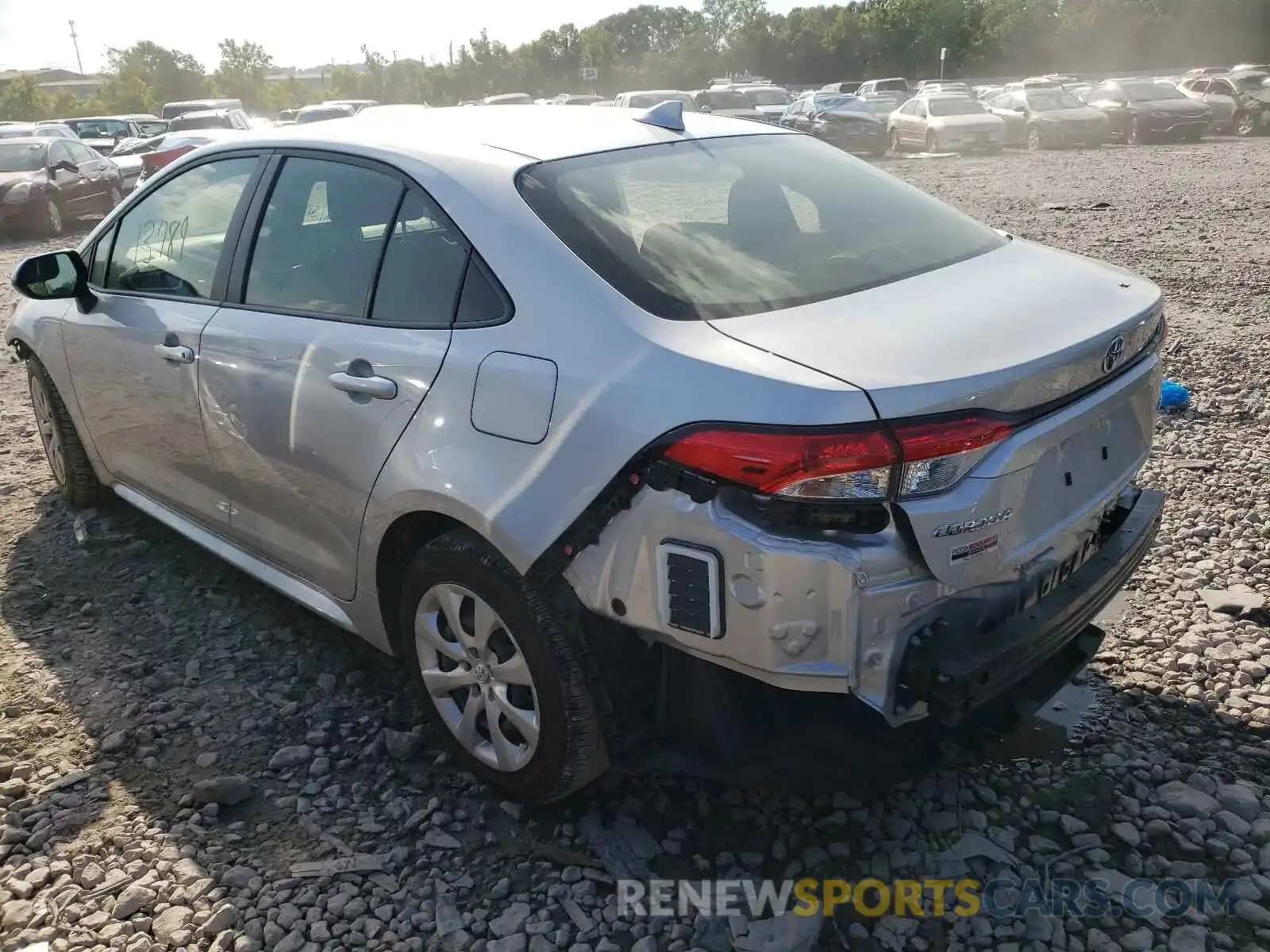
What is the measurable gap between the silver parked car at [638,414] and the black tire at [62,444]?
51.8 inches

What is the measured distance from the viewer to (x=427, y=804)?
2.93 m

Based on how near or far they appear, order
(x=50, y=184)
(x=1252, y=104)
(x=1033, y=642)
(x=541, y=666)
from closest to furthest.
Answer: (x=1033, y=642)
(x=541, y=666)
(x=50, y=184)
(x=1252, y=104)

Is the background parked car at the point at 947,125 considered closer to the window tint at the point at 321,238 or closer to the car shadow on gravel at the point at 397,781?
the car shadow on gravel at the point at 397,781

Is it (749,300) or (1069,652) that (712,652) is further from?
(1069,652)

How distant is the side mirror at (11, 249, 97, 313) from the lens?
416 centimetres

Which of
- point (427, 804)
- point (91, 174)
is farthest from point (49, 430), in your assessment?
point (91, 174)

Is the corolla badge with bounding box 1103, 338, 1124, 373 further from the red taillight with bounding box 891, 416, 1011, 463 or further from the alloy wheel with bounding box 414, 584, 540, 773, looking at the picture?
the alloy wheel with bounding box 414, 584, 540, 773

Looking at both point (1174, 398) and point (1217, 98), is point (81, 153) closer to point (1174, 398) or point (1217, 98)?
point (1174, 398)

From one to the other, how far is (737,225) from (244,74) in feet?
268

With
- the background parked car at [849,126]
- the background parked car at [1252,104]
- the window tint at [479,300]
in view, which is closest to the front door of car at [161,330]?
the window tint at [479,300]

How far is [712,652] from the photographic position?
2248mm

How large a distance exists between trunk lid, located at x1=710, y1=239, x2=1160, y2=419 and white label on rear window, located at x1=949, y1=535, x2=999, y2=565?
0.28 meters

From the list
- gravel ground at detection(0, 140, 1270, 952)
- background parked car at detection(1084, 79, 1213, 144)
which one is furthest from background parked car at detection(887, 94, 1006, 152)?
gravel ground at detection(0, 140, 1270, 952)

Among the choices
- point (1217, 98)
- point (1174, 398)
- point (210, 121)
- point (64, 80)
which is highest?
point (64, 80)
